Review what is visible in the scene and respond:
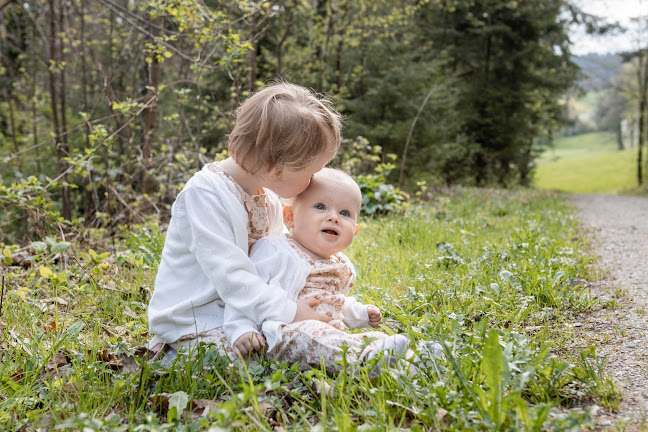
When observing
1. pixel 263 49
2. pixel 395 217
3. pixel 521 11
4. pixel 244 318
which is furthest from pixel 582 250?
pixel 521 11

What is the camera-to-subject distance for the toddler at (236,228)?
2080 millimetres

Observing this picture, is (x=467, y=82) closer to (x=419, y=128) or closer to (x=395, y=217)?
(x=419, y=128)

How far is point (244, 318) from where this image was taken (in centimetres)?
207

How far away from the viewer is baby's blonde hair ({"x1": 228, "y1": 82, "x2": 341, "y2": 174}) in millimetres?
2170

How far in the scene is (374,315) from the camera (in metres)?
2.42

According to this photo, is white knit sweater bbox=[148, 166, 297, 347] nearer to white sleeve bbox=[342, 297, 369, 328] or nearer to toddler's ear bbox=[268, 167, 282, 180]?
toddler's ear bbox=[268, 167, 282, 180]

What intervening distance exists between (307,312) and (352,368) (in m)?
0.42

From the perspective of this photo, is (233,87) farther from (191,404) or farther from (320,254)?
(191,404)

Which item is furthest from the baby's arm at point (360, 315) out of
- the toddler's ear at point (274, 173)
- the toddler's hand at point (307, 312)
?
the toddler's ear at point (274, 173)

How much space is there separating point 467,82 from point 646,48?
8.88m

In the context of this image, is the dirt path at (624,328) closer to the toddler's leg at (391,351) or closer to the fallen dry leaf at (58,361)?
the toddler's leg at (391,351)

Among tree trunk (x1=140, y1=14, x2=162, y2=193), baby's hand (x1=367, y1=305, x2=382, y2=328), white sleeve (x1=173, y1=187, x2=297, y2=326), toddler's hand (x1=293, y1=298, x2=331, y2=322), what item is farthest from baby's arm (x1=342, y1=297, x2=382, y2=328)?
tree trunk (x1=140, y1=14, x2=162, y2=193)

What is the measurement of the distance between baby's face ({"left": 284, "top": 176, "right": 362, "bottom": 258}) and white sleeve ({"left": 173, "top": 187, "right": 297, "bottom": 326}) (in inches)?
12.6

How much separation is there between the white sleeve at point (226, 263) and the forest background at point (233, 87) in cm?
180
